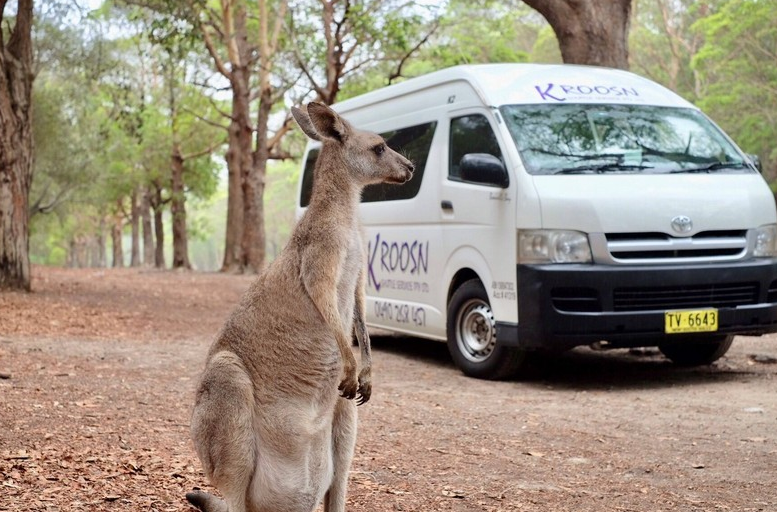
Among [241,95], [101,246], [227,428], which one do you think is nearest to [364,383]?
[227,428]

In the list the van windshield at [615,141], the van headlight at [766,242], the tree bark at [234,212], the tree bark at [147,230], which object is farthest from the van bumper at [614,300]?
the tree bark at [147,230]

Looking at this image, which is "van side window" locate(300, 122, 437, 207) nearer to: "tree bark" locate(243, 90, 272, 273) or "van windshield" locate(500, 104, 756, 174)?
"van windshield" locate(500, 104, 756, 174)

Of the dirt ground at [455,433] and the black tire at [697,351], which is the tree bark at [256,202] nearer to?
the dirt ground at [455,433]

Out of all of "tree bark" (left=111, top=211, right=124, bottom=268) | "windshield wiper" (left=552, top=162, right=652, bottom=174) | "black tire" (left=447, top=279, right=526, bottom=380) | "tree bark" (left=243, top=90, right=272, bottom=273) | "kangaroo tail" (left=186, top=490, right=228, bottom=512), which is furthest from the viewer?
"tree bark" (left=111, top=211, right=124, bottom=268)

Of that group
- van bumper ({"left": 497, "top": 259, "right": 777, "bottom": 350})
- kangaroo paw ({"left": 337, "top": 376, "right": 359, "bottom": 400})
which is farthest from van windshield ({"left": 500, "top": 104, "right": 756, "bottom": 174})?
kangaroo paw ({"left": 337, "top": 376, "right": 359, "bottom": 400})

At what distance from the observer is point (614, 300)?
299 inches

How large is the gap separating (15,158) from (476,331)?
26.9ft

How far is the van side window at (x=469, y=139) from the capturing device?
840cm

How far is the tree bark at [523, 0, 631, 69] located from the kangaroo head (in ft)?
28.2

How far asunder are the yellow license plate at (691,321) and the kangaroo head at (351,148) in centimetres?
408

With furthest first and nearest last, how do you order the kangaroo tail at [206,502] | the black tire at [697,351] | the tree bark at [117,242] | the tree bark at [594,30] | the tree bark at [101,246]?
the tree bark at [117,242], the tree bark at [101,246], the tree bark at [594,30], the black tire at [697,351], the kangaroo tail at [206,502]

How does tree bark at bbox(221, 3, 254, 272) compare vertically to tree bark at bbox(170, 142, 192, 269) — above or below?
above

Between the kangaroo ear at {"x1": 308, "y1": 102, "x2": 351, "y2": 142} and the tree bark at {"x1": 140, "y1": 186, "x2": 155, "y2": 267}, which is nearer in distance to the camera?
the kangaroo ear at {"x1": 308, "y1": 102, "x2": 351, "y2": 142}

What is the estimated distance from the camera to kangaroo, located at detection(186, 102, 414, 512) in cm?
350
